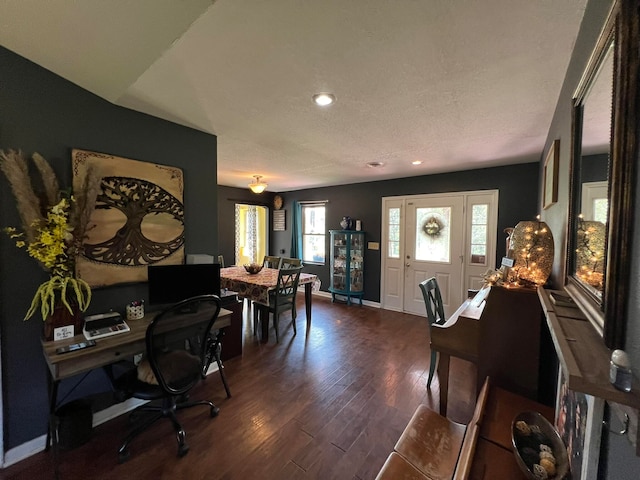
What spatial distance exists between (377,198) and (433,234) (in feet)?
4.02

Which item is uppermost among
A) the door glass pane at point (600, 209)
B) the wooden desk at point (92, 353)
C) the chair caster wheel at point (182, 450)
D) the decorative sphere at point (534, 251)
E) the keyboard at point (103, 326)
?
the door glass pane at point (600, 209)

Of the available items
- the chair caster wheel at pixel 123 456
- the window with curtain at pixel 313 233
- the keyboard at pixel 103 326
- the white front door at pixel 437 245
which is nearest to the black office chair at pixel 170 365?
the chair caster wheel at pixel 123 456

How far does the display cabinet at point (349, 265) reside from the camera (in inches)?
205

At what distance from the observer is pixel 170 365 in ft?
6.15

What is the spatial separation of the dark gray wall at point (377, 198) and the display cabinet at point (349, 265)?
0.14 m

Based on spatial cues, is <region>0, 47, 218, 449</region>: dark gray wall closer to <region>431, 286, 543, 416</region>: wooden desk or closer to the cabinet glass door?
<region>431, 286, 543, 416</region>: wooden desk

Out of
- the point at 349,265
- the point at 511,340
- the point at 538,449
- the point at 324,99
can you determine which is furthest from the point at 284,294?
the point at 538,449

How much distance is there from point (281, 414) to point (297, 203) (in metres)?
4.65

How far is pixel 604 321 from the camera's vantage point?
64 centimetres

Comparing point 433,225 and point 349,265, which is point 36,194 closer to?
point 349,265

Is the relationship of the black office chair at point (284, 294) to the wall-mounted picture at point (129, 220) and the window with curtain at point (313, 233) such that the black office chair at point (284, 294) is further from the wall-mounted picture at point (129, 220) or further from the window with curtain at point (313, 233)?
the window with curtain at point (313, 233)

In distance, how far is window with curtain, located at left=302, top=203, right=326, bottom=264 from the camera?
600 cm

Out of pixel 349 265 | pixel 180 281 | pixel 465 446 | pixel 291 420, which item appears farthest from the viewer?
pixel 349 265

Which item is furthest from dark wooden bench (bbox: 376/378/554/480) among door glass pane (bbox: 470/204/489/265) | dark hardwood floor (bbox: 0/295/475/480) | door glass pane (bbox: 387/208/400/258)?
door glass pane (bbox: 387/208/400/258)
